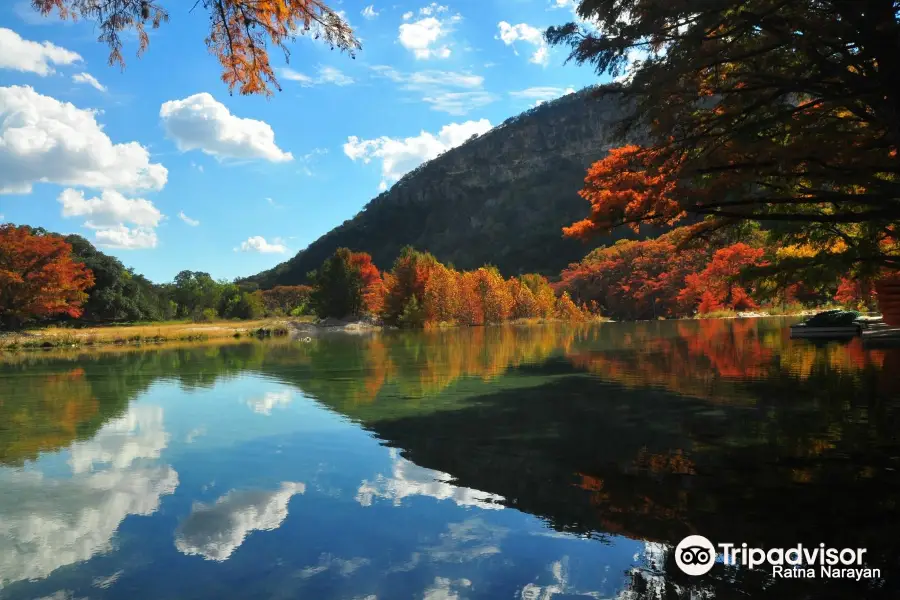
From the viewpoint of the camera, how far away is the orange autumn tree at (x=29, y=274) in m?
41.2

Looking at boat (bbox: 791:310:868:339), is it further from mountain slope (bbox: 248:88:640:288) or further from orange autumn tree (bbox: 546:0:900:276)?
mountain slope (bbox: 248:88:640:288)

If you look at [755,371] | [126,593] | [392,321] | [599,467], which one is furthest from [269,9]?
[392,321]

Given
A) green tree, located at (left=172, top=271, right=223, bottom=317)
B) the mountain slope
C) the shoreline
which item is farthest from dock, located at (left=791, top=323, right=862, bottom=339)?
the mountain slope

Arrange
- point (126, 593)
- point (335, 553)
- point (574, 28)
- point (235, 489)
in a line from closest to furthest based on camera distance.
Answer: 1. point (126, 593)
2. point (335, 553)
3. point (235, 489)
4. point (574, 28)

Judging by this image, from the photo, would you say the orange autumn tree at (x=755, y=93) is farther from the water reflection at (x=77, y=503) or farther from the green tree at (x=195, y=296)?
the green tree at (x=195, y=296)

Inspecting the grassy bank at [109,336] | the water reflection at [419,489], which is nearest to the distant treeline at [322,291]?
the grassy bank at [109,336]

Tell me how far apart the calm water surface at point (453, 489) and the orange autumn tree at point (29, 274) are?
35.9 m

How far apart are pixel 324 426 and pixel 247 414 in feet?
7.55

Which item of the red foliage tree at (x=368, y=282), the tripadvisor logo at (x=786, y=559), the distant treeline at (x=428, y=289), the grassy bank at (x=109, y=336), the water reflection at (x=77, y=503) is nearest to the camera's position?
the tripadvisor logo at (x=786, y=559)

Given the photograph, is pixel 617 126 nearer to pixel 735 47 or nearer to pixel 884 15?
pixel 735 47

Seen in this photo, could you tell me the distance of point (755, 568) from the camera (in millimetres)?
3900

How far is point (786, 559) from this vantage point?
157 inches

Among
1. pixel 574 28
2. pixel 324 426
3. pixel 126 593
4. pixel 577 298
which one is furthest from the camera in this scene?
pixel 577 298

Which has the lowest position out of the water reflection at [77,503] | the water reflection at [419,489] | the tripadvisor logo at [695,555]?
the water reflection at [77,503]
